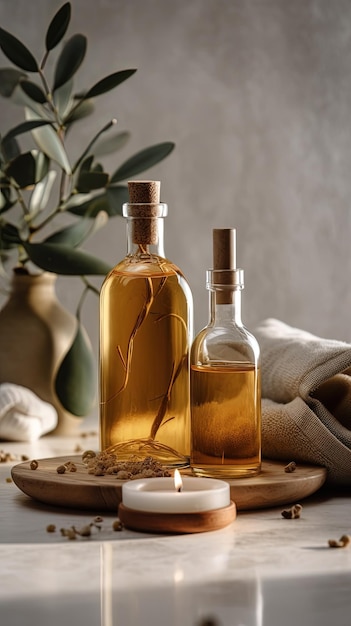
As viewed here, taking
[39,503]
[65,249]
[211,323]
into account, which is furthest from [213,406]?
[65,249]

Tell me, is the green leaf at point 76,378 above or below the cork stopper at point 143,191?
below

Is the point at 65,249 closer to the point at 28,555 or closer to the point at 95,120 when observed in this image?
the point at 95,120

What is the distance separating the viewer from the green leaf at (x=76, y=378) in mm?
1323

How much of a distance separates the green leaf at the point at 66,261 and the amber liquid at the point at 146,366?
33cm

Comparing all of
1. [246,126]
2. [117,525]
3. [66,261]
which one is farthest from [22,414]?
[246,126]

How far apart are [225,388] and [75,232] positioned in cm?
57

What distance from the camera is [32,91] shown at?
132 centimetres

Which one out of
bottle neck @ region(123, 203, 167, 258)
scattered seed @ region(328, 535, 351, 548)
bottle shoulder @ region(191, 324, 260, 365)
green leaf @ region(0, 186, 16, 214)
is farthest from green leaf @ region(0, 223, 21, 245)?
scattered seed @ region(328, 535, 351, 548)

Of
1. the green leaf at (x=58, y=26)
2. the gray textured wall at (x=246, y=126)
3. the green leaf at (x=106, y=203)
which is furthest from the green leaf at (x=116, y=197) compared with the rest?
the gray textured wall at (x=246, y=126)

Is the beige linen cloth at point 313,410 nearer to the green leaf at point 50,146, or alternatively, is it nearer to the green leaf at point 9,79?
the green leaf at point 50,146

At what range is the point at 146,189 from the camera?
961 mm

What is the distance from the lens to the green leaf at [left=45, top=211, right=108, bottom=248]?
1383 millimetres

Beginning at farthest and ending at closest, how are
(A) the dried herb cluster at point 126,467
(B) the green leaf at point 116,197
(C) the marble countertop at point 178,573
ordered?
(B) the green leaf at point 116,197, (A) the dried herb cluster at point 126,467, (C) the marble countertop at point 178,573

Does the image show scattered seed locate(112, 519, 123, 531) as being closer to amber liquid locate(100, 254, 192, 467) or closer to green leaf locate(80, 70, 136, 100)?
amber liquid locate(100, 254, 192, 467)
